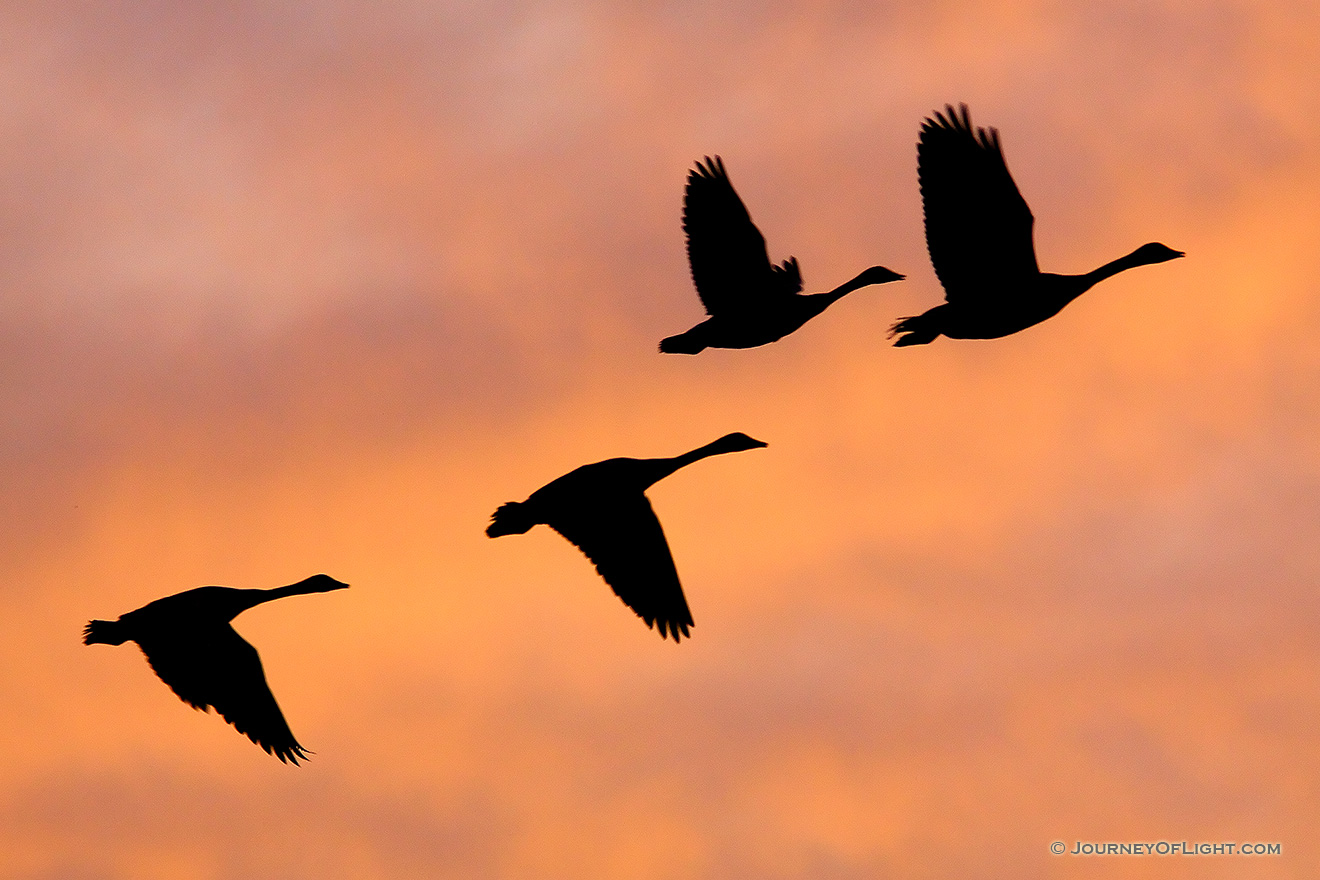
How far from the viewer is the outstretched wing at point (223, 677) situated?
20.0m

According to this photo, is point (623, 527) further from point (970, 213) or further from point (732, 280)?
point (970, 213)

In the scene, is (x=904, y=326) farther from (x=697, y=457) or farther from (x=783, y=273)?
(x=783, y=273)

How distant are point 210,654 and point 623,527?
5464mm

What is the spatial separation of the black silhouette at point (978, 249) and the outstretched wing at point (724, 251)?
3978mm

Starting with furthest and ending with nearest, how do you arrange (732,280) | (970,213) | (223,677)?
(732,280)
(223,677)
(970,213)

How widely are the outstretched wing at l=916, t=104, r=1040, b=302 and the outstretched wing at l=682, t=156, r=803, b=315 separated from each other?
13.0 feet

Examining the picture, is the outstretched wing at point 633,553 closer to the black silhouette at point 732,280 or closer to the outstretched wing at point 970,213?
the black silhouette at point 732,280

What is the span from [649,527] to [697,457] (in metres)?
1.12

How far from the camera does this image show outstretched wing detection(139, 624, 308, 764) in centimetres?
2005

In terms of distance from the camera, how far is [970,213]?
1845 centimetres

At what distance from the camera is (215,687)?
2017cm

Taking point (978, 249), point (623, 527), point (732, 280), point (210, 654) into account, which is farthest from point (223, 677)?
point (978, 249)

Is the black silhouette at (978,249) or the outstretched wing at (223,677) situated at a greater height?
the black silhouette at (978,249)

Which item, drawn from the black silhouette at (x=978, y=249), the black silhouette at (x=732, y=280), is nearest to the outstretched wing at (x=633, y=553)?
the black silhouette at (x=732, y=280)
